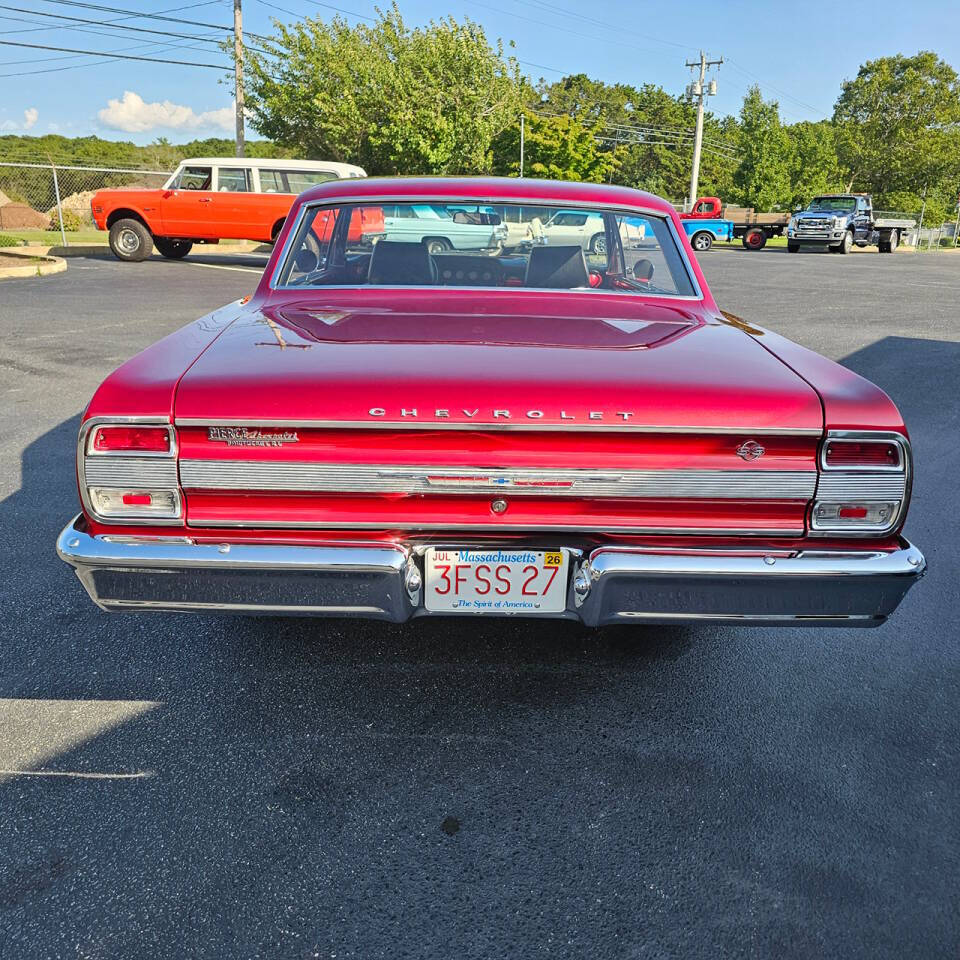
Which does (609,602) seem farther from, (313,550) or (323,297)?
(323,297)

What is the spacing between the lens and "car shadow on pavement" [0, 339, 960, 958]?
1.81m

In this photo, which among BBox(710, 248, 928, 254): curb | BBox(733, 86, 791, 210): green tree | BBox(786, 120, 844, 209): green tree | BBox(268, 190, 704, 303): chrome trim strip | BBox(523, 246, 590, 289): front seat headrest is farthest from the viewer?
BBox(786, 120, 844, 209): green tree

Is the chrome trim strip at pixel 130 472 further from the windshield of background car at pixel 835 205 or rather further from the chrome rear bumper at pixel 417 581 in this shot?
the windshield of background car at pixel 835 205

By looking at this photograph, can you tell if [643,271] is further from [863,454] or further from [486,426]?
[486,426]

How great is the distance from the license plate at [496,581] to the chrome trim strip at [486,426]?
→ 1.10ft

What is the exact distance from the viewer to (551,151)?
4931 cm

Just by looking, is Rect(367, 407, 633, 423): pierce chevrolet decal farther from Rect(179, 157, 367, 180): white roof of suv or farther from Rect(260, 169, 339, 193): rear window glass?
Rect(260, 169, 339, 193): rear window glass

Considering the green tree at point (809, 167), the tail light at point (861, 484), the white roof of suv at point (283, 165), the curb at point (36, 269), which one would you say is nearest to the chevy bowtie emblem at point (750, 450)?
the tail light at point (861, 484)

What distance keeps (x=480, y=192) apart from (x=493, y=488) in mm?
1824

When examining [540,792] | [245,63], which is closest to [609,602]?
[540,792]

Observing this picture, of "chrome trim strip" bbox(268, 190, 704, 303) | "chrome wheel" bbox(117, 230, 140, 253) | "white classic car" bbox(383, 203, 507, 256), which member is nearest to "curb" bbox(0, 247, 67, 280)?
"chrome wheel" bbox(117, 230, 140, 253)

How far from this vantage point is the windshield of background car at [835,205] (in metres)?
30.0

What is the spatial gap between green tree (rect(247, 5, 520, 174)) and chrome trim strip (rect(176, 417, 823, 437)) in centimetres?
2912

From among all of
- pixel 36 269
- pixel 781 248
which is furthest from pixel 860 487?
pixel 781 248
